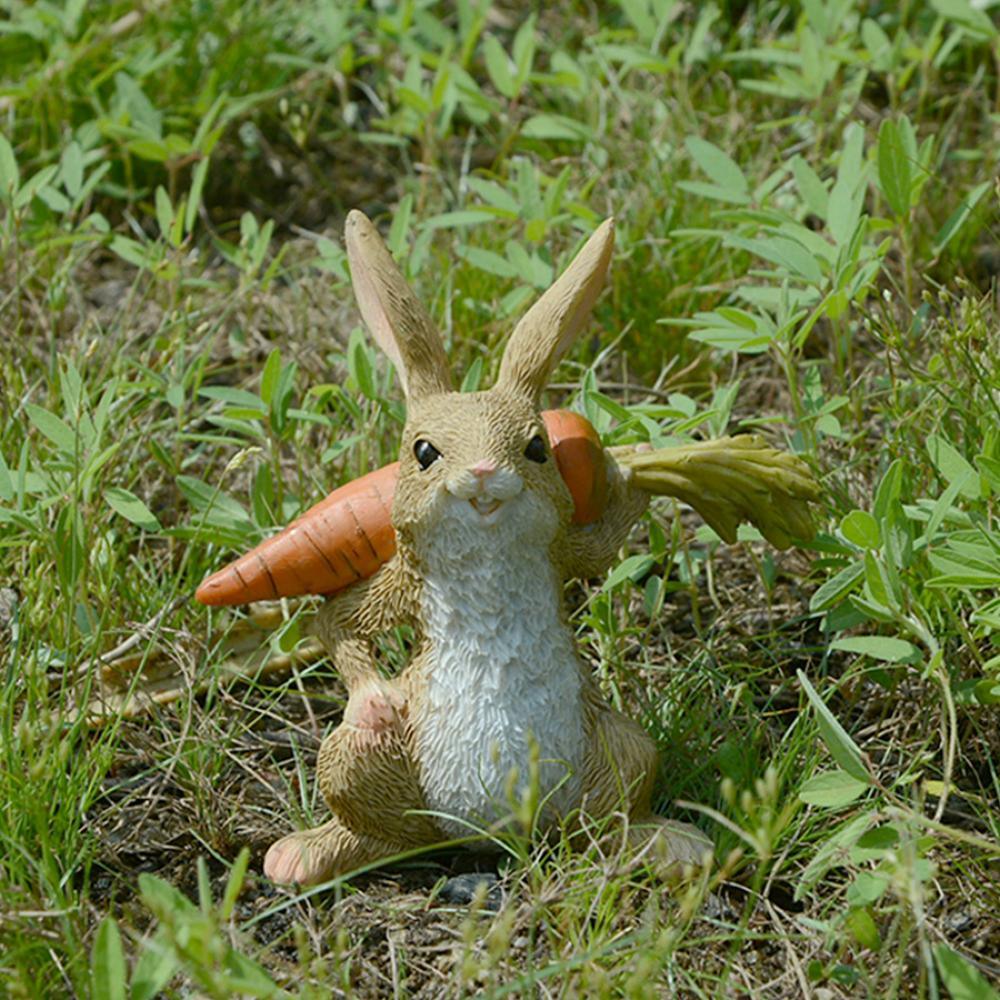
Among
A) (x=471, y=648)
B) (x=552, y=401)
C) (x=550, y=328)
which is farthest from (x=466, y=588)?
(x=552, y=401)

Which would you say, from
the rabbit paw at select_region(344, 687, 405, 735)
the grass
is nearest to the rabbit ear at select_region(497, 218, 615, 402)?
the grass

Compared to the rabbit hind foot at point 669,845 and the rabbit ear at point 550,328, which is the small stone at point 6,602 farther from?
the rabbit hind foot at point 669,845

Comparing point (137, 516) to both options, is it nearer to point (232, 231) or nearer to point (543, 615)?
point (543, 615)

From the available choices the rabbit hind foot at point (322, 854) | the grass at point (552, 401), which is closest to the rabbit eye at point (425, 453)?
the grass at point (552, 401)

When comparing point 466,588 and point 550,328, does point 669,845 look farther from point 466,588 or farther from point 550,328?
point 550,328

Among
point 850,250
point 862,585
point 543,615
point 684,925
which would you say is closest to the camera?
point 684,925

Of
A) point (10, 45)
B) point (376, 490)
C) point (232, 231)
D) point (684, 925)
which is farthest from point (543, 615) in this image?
point (10, 45)
